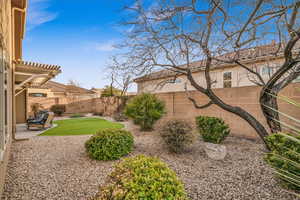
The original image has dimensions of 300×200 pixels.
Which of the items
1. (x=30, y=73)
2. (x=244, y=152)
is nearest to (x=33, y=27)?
(x=30, y=73)

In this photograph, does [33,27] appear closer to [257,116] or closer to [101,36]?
[101,36]

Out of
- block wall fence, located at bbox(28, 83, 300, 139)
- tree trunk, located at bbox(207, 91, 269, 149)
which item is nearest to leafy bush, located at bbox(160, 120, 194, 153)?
tree trunk, located at bbox(207, 91, 269, 149)

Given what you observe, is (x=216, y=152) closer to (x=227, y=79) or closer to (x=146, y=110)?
(x=146, y=110)

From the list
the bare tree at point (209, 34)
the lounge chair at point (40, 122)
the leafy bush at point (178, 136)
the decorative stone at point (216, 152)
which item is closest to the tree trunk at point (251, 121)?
the bare tree at point (209, 34)

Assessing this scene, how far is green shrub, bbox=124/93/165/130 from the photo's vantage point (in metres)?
8.66

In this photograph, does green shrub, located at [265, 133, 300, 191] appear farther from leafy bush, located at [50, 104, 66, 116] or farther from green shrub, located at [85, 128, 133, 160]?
leafy bush, located at [50, 104, 66, 116]

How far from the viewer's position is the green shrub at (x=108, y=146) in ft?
14.8

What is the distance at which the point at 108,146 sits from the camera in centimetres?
455

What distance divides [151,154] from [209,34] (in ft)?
13.3

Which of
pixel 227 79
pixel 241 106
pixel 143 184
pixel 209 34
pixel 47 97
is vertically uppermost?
pixel 209 34

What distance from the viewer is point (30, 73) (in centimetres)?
874

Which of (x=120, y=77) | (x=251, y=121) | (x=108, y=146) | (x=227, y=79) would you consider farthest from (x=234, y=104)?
(x=120, y=77)

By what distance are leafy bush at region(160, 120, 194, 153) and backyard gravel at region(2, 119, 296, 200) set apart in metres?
0.26

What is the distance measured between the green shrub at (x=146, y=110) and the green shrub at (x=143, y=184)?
6.45 meters
